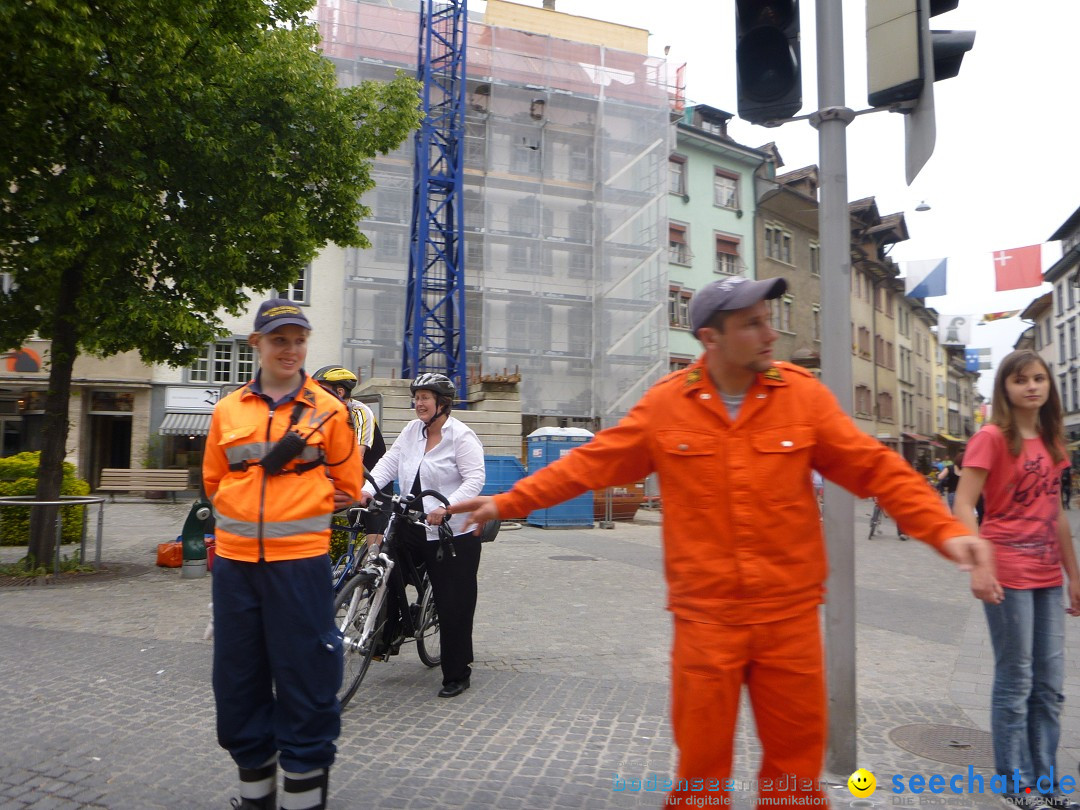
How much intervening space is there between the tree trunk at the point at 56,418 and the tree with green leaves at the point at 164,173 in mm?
18

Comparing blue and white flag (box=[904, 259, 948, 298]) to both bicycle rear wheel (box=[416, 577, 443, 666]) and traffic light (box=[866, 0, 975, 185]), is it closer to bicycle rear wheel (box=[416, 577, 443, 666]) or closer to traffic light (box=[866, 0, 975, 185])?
bicycle rear wheel (box=[416, 577, 443, 666])

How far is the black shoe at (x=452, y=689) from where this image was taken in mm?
5191

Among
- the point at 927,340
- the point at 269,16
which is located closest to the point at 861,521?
the point at 269,16

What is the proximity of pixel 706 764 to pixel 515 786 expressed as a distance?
1.58 meters

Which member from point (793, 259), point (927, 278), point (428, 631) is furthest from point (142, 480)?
point (793, 259)

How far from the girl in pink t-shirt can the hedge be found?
11.1 meters

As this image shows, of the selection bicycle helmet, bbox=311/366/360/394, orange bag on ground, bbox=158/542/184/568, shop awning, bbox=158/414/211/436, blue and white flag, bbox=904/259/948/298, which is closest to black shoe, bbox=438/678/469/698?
bicycle helmet, bbox=311/366/360/394

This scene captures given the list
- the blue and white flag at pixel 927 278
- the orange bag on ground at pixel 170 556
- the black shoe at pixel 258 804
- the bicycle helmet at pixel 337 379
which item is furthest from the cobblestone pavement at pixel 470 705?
the blue and white flag at pixel 927 278

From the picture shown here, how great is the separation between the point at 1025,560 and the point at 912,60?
2093mm

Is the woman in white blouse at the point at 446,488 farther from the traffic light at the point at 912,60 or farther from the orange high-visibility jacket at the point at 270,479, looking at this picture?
the traffic light at the point at 912,60

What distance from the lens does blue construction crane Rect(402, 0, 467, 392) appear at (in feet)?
98.0

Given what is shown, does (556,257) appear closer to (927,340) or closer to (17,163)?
(17,163)

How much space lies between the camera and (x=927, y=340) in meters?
64.4

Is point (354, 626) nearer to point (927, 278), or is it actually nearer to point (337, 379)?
point (337, 379)
